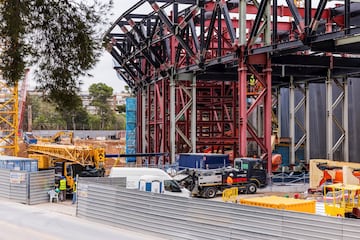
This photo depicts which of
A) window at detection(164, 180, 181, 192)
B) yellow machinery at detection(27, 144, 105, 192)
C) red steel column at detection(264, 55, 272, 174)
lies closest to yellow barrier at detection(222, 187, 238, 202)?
window at detection(164, 180, 181, 192)

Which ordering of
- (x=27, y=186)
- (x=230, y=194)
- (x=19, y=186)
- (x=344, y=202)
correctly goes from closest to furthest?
(x=344, y=202)
(x=230, y=194)
(x=27, y=186)
(x=19, y=186)

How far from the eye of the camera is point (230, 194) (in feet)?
80.3

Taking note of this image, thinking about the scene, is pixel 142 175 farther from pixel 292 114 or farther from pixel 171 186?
pixel 292 114

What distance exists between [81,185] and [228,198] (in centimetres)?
705

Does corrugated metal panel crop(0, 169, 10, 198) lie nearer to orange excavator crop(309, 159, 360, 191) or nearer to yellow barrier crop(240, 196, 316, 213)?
yellow barrier crop(240, 196, 316, 213)

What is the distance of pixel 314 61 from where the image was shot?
3109 cm

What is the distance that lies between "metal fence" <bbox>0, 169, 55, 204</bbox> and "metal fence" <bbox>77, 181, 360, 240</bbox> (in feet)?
20.0

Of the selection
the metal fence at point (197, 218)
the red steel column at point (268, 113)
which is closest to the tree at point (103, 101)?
the red steel column at point (268, 113)

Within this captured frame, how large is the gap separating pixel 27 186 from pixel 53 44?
51.4 feet

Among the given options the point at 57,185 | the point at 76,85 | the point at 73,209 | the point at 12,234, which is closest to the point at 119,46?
A: the point at 57,185

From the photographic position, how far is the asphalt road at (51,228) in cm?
1769

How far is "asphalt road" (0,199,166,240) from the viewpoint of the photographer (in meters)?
17.7

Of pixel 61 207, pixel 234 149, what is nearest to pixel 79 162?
pixel 61 207

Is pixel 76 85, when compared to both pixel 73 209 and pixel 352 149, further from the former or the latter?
pixel 352 149
